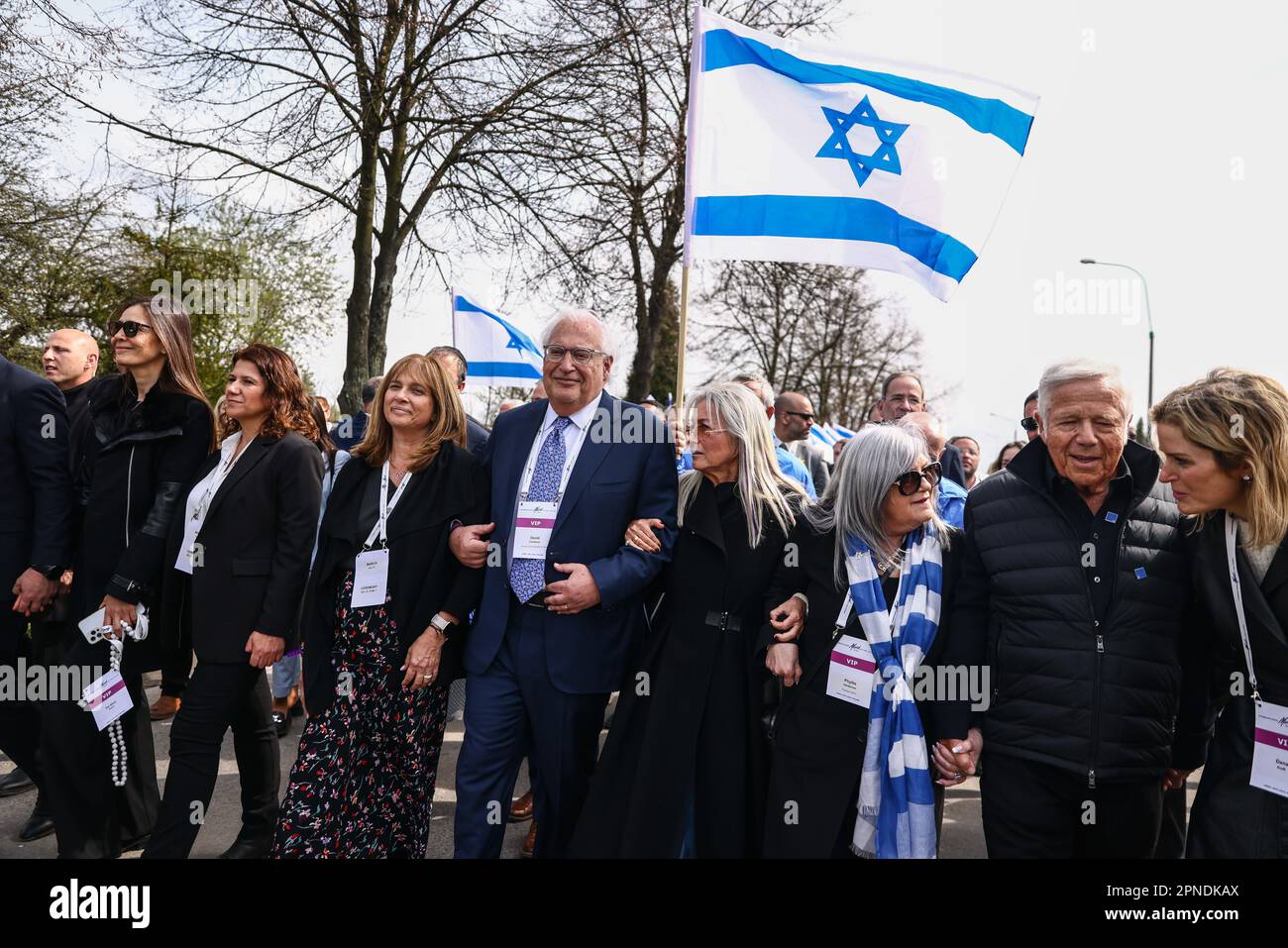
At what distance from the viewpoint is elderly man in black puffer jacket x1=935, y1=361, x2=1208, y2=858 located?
270cm

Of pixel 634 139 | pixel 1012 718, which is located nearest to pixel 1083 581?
pixel 1012 718

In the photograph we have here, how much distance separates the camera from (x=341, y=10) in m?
11.8

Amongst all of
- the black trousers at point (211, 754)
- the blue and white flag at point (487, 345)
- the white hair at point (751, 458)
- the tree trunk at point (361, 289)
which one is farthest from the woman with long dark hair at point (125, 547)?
the tree trunk at point (361, 289)

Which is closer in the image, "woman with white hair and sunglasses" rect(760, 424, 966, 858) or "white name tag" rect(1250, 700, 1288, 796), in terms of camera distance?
"white name tag" rect(1250, 700, 1288, 796)

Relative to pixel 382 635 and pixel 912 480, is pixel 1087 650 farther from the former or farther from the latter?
pixel 382 635

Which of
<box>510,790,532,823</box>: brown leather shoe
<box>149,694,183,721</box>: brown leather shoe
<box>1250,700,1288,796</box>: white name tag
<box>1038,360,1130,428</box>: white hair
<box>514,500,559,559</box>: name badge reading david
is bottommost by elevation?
<box>510,790,532,823</box>: brown leather shoe

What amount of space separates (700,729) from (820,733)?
452mm

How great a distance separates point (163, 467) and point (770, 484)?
255 centimetres

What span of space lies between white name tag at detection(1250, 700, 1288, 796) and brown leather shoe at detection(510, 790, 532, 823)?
10.7 ft

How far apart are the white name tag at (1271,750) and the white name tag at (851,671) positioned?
1063 mm

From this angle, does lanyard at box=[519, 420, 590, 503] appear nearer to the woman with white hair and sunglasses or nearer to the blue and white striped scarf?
the woman with white hair and sunglasses

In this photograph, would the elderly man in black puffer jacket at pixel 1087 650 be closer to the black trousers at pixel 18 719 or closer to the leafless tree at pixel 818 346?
the black trousers at pixel 18 719

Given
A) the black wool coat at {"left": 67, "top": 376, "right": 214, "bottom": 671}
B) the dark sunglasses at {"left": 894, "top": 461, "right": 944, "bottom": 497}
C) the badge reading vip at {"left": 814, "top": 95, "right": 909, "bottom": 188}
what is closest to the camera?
the dark sunglasses at {"left": 894, "top": 461, "right": 944, "bottom": 497}

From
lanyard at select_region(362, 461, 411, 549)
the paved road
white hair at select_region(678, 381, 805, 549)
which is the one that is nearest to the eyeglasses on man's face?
white hair at select_region(678, 381, 805, 549)
